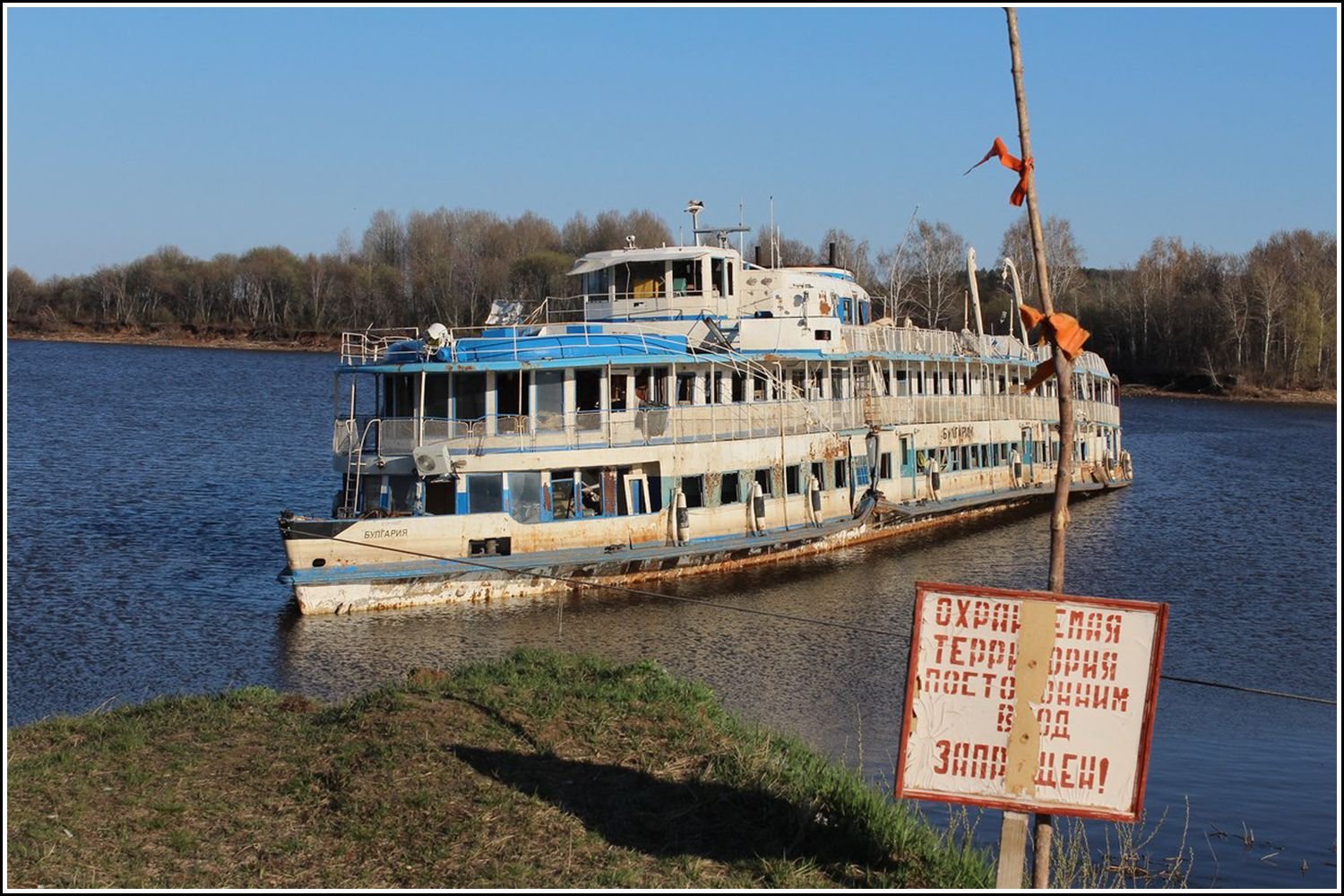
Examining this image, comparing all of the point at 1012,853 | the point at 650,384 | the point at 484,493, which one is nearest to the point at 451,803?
the point at 1012,853

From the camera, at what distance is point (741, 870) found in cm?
1134

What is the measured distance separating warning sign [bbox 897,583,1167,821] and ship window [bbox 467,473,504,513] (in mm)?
19206

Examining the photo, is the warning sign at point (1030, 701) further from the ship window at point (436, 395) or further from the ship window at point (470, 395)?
the ship window at point (436, 395)

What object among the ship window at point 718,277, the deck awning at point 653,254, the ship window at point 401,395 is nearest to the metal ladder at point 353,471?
the ship window at point 401,395

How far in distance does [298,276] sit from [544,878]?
14214 cm

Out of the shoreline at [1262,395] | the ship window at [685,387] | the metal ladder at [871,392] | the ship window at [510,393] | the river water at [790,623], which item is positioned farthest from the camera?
the shoreline at [1262,395]

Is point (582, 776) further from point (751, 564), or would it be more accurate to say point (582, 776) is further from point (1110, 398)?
point (1110, 398)

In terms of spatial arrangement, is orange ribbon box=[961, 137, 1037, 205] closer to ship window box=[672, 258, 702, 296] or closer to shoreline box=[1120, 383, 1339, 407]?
ship window box=[672, 258, 702, 296]

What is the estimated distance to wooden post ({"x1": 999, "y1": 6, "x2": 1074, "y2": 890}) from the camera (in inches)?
421

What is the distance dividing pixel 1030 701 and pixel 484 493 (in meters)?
19.7

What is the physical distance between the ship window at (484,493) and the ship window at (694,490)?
15.6ft

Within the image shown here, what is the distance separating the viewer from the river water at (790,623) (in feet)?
61.5

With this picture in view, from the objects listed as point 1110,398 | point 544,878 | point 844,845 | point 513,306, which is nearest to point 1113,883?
point 844,845

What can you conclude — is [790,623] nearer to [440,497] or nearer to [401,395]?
[440,497]
